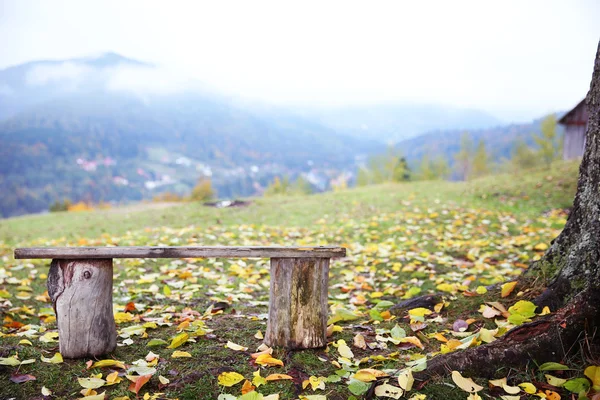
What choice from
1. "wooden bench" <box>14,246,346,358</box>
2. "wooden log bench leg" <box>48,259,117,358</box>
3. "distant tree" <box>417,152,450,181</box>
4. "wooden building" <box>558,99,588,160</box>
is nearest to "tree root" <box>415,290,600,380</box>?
"wooden bench" <box>14,246,346,358</box>

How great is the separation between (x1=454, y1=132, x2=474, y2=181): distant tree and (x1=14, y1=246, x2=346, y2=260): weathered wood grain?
54.4 m

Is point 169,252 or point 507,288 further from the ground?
point 169,252

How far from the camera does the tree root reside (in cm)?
256

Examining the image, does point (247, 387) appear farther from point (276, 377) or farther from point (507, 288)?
point (507, 288)

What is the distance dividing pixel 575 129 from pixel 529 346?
22.7 metres

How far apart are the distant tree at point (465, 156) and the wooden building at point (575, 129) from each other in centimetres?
3208

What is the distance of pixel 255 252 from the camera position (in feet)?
10.3

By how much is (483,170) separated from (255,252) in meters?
56.2

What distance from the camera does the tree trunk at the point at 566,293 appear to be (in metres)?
2.58

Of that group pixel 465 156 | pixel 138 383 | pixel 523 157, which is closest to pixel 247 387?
pixel 138 383

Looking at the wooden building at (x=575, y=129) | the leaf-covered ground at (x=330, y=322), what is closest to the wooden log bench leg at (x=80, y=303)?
the leaf-covered ground at (x=330, y=322)

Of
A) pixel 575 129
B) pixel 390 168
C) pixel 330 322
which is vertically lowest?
pixel 330 322

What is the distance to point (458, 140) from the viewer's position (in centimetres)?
15312

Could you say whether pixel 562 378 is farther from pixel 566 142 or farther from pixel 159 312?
pixel 566 142
